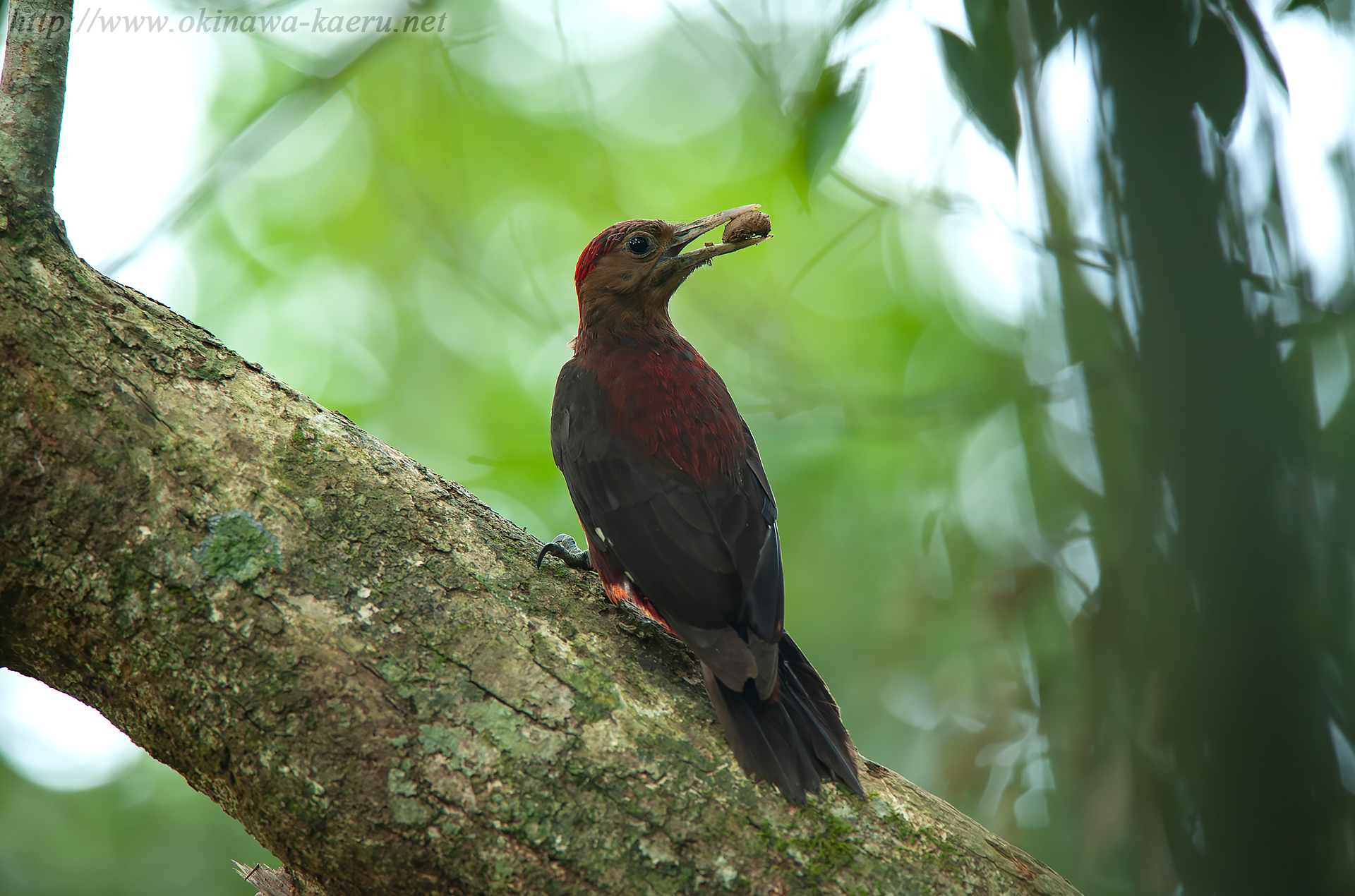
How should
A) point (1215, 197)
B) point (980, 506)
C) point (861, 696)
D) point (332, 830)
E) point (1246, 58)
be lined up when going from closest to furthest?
point (1215, 197), point (1246, 58), point (332, 830), point (980, 506), point (861, 696)

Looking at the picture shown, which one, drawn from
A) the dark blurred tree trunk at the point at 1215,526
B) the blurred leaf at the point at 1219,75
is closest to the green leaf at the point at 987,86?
the blurred leaf at the point at 1219,75

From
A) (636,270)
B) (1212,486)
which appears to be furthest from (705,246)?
(1212,486)

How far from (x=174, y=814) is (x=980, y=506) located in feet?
21.9

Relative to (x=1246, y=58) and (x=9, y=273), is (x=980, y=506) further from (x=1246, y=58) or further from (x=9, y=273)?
(x=9, y=273)

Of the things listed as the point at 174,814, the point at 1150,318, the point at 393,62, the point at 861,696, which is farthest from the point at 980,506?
the point at 174,814

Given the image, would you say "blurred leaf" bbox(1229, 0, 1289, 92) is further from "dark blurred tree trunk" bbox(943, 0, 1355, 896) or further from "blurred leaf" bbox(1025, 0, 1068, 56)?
"blurred leaf" bbox(1025, 0, 1068, 56)

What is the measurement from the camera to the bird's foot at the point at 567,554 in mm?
2368

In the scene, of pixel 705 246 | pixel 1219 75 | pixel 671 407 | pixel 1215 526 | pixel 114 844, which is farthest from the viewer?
pixel 114 844

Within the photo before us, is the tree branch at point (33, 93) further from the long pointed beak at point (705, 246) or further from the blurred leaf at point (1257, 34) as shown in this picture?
the blurred leaf at point (1257, 34)

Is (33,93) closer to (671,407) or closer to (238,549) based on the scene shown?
(238,549)

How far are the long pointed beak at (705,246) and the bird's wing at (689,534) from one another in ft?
2.33

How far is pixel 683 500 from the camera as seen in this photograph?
261 centimetres

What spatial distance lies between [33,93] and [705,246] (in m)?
2.09

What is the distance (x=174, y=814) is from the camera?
6840mm
